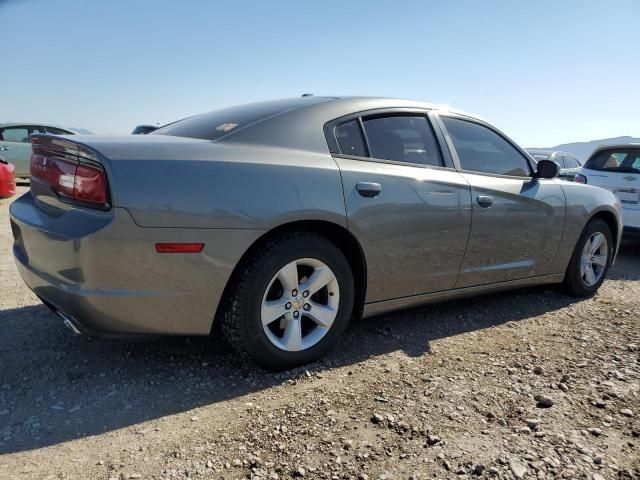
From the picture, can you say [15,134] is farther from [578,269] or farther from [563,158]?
[563,158]

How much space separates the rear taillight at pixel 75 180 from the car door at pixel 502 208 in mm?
2274

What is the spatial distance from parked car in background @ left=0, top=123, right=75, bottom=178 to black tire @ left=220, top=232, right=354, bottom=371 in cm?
1095

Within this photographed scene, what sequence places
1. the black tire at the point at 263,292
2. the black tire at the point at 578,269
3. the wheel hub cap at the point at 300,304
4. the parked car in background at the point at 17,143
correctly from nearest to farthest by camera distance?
the black tire at the point at 263,292 < the wheel hub cap at the point at 300,304 < the black tire at the point at 578,269 < the parked car in background at the point at 17,143

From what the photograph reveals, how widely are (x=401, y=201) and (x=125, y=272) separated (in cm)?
158

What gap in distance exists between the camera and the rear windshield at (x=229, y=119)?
274cm

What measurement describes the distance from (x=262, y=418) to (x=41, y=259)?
132 cm

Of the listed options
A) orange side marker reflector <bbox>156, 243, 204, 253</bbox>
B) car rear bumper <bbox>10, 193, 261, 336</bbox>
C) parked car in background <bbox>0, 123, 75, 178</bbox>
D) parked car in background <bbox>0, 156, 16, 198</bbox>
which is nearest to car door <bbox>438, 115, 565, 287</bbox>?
car rear bumper <bbox>10, 193, 261, 336</bbox>

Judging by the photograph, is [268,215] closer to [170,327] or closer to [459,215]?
[170,327]

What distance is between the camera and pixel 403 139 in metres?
3.18

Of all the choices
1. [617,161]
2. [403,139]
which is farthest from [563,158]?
[403,139]

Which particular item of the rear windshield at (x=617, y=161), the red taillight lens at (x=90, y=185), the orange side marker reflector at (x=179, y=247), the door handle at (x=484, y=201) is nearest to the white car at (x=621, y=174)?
the rear windshield at (x=617, y=161)

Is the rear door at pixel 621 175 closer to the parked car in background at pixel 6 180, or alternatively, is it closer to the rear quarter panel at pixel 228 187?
the rear quarter panel at pixel 228 187

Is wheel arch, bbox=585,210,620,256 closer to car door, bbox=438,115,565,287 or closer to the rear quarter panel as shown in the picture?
car door, bbox=438,115,565,287

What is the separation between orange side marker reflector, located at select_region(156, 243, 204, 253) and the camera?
7.29ft
